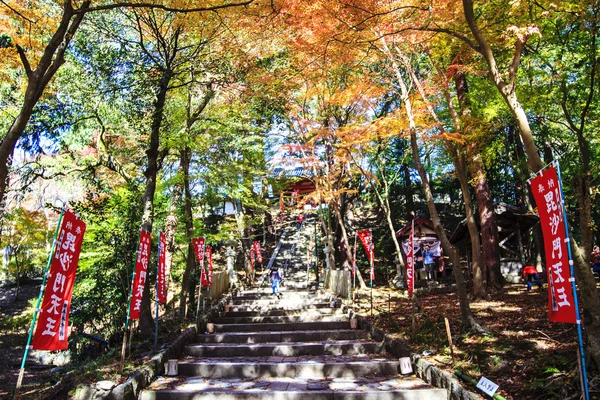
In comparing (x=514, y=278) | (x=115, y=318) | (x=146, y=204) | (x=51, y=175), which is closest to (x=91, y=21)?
(x=51, y=175)

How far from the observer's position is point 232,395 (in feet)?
18.8

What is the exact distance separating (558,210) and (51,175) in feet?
33.6

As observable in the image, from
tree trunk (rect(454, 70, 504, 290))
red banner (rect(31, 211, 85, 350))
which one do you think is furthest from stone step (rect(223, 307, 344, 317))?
red banner (rect(31, 211, 85, 350))

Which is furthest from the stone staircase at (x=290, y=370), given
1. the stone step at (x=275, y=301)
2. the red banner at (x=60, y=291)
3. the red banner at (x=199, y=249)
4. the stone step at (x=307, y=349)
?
the stone step at (x=275, y=301)

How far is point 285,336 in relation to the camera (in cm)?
948

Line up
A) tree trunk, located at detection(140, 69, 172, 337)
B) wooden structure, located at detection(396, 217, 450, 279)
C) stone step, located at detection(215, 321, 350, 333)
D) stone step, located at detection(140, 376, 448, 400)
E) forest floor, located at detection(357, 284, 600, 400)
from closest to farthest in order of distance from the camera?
forest floor, located at detection(357, 284, 600, 400) → stone step, located at detection(140, 376, 448, 400) → tree trunk, located at detection(140, 69, 172, 337) → stone step, located at detection(215, 321, 350, 333) → wooden structure, located at detection(396, 217, 450, 279)

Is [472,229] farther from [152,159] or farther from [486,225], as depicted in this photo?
[152,159]

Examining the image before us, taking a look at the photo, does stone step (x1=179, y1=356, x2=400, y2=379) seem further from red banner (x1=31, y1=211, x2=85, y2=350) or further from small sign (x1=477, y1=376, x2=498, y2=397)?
red banner (x1=31, y1=211, x2=85, y2=350)

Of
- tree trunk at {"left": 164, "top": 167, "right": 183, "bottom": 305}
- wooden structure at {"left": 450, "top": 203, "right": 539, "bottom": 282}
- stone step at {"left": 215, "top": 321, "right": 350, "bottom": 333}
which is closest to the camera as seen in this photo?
stone step at {"left": 215, "top": 321, "right": 350, "bottom": 333}

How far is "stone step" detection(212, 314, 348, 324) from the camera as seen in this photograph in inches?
454

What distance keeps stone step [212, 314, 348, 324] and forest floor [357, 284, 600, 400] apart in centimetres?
120

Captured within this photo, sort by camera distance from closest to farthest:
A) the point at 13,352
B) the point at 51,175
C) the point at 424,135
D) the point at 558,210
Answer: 1. the point at 558,210
2. the point at 51,175
3. the point at 424,135
4. the point at 13,352

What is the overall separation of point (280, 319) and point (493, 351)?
641 centimetres

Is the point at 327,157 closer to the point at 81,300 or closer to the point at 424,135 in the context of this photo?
the point at 424,135
